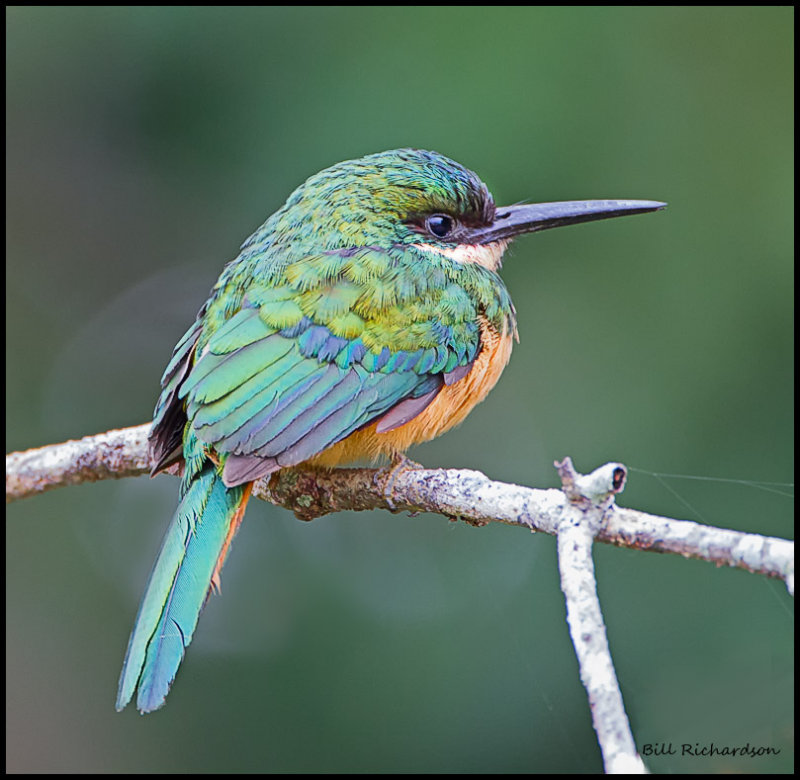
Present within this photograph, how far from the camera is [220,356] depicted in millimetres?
2180

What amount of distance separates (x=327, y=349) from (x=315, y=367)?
0.05m

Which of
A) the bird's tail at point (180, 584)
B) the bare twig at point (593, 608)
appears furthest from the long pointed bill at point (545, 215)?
the bare twig at point (593, 608)

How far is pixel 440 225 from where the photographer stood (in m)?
2.66

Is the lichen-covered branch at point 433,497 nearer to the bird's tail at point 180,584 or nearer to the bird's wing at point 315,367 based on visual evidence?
the bird's wing at point 315,367

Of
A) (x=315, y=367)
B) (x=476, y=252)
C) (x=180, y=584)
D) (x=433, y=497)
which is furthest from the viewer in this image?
(x=476, y=252)

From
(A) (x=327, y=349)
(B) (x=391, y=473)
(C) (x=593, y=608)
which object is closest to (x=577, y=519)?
Answer: (C) (x=593, y=608)

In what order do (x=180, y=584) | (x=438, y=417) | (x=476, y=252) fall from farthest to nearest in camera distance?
1. (x=476, y=252)
2. (x=438, y=417)
3. (x=180, y=584)

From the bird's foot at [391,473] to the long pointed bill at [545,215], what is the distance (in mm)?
729

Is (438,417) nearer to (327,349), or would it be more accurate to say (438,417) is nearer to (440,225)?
(327,349)

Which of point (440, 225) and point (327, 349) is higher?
point (440, 225)

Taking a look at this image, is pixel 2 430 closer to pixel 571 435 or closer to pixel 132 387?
pixel 132 387

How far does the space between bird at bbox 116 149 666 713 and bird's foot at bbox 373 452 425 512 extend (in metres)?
0.01

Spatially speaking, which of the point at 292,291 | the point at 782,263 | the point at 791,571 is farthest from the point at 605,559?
the point at 791,571

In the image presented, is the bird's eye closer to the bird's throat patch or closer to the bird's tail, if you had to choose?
the bird's throat patch
